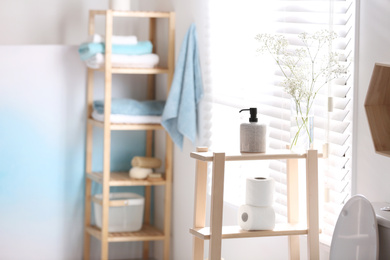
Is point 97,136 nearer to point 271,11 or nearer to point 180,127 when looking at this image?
point 180,127

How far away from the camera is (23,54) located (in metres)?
3.92

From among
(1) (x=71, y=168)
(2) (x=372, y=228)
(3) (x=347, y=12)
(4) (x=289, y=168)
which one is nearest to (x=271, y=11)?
(3) (x=347, y=12)

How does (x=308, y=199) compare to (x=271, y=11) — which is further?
(x=271, y=11)

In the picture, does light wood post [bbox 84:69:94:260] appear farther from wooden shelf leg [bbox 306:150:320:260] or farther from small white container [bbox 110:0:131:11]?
wooden shelf leg [bbox 306:150:320:260]

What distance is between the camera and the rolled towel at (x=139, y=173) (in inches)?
153

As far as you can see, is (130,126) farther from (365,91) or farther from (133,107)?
(365,91)

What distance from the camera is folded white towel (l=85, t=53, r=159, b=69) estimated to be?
3.70 meters

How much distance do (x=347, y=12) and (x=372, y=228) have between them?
0.80 m

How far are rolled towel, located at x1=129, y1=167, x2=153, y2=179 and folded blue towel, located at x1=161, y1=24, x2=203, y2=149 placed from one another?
0.41 metres

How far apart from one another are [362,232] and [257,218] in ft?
1.46

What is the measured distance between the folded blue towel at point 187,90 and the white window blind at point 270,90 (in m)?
→ 0.08

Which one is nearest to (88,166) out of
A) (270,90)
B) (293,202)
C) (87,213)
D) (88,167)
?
(88,167)

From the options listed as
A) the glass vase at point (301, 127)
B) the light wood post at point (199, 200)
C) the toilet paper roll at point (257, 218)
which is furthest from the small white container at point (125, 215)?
the glass vase at point (301, 127)

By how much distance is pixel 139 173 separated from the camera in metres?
3.90
